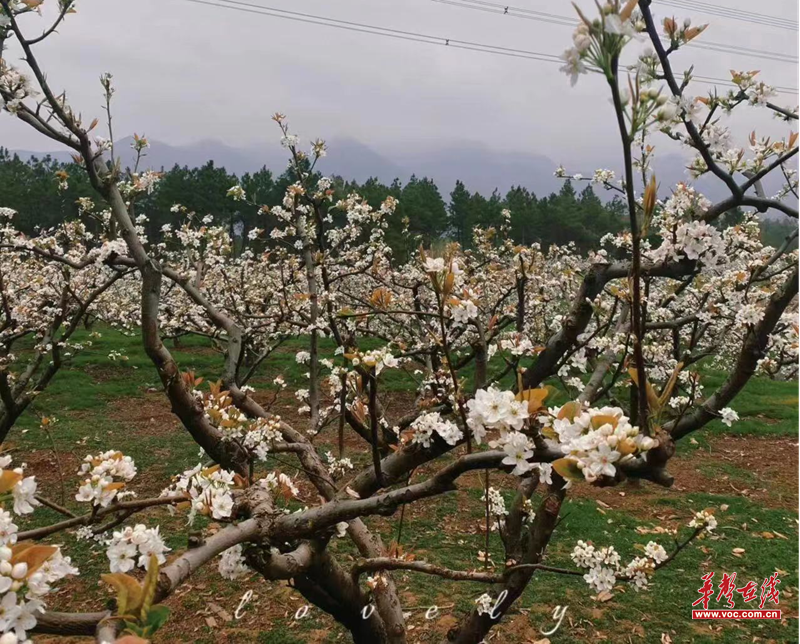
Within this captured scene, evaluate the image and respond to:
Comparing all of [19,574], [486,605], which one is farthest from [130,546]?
[486,605]

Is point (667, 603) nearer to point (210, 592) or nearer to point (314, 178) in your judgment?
point (210, 592)

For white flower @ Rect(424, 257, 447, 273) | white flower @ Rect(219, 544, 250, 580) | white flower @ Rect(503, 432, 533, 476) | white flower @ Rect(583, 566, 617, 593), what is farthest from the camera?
white flower @ Rect(583, 566, 617, 593)

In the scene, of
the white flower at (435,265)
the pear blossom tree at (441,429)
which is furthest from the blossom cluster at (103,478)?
the white flower at (435,265)

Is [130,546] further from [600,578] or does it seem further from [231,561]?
[600,578]

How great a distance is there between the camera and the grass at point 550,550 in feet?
12.9

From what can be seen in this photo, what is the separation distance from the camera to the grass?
3.92 meters

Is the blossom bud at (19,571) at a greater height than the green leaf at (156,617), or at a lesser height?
greater

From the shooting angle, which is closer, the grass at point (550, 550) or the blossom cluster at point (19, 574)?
the blossom cluster at point (19, 574)

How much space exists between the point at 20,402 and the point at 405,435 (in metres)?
4.11

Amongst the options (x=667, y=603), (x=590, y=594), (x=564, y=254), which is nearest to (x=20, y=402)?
(x=590, y=594)

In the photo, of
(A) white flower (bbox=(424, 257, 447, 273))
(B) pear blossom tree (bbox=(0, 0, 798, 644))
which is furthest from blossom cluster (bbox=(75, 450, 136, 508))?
(A) white flower (bbox=(424, 257, 447, 273))

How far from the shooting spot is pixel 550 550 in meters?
5.16

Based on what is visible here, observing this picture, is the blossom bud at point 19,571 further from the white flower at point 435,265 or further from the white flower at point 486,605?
the white flower at point 486,605

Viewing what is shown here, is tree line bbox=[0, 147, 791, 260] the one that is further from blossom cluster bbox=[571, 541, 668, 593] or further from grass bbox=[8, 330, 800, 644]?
blossom cluster bbox=[571, 541, 668, 593]
